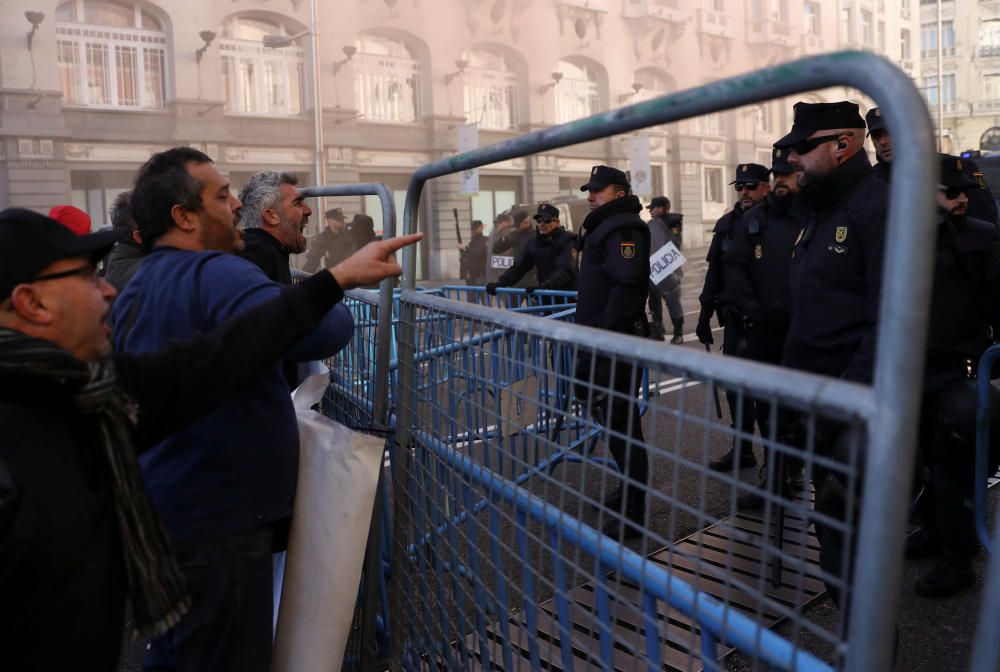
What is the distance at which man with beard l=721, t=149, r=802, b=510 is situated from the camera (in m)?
4.81

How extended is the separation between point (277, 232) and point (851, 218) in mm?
2020

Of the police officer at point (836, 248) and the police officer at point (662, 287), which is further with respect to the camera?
the police officer at point (662, 287)

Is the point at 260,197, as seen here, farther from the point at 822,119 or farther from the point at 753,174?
the point at 753,174

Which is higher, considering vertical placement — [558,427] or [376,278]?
[376,278]

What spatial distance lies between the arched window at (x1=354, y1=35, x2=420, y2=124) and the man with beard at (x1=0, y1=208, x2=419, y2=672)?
26.2m

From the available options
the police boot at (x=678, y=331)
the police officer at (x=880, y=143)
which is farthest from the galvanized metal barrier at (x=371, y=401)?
the police boot at (x=678, y=331)

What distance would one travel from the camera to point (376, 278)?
6.18 ft

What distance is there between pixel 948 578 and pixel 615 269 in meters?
2.09

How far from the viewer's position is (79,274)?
1.51m

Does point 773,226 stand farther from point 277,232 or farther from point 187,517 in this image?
point 187,517

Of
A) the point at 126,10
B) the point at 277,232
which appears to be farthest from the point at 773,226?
the point at 126,10

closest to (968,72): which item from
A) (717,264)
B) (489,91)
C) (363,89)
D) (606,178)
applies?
(489,91)

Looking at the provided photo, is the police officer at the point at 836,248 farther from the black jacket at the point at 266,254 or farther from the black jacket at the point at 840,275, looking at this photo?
the black jacket at the point at 266,254

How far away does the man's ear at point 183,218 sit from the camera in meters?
2.29
